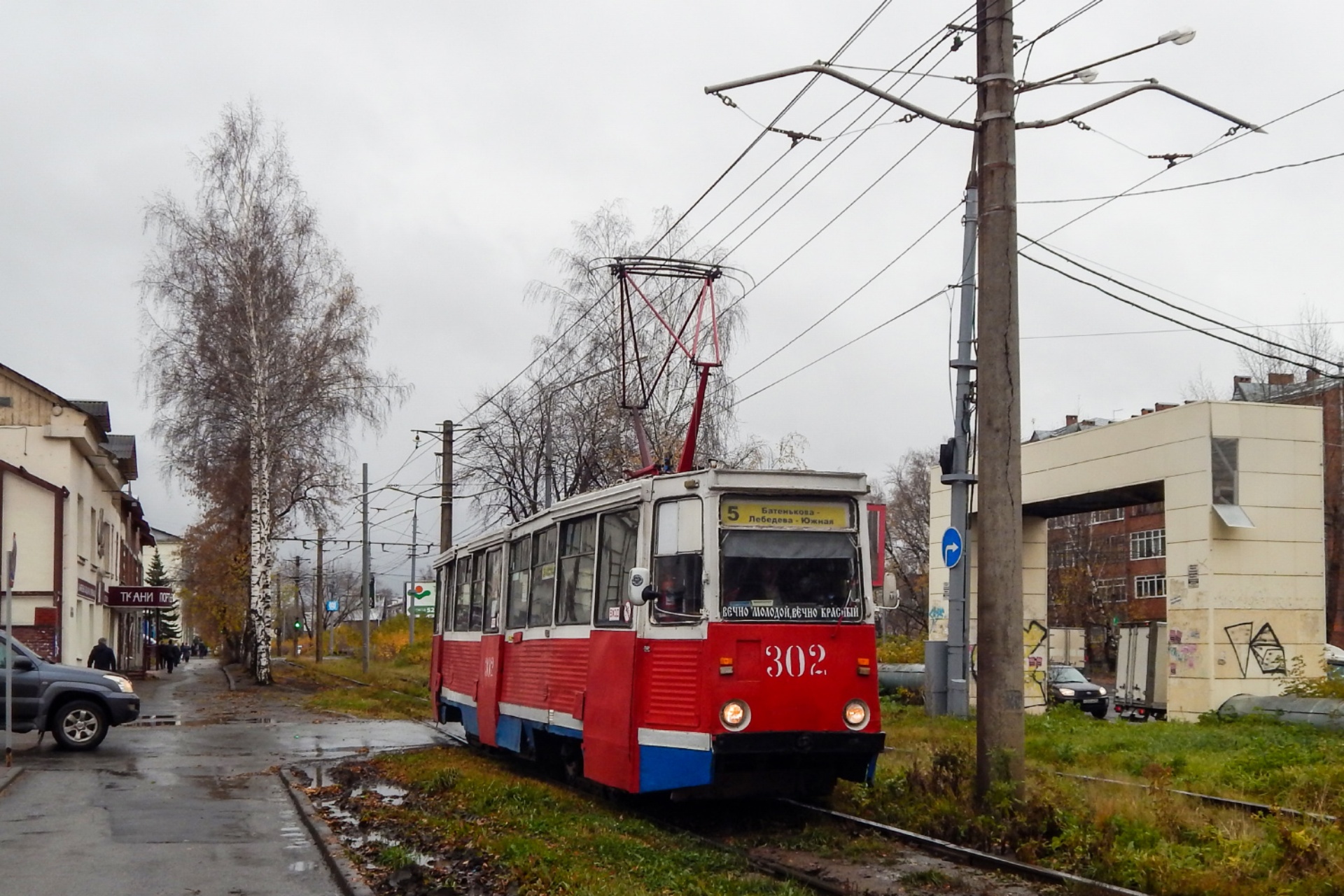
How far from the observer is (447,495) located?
119 feet

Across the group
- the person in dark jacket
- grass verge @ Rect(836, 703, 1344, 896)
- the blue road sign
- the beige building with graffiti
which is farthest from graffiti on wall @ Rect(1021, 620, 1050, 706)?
the person in dark jacket

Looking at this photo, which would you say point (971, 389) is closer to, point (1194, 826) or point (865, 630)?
point (865, 630)

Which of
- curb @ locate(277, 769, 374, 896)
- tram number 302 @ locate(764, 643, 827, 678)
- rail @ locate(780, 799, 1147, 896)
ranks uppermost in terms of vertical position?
tram number 302 @ locate(764, 643, 827, 678)

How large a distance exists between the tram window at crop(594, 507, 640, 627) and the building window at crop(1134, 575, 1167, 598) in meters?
71.3

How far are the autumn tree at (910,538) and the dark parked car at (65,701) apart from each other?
183ft

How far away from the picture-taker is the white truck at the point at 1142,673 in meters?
32.6

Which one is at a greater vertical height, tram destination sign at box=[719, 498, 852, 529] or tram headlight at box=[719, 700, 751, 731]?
tram destination sign at box=[719, 498, 852, 529]

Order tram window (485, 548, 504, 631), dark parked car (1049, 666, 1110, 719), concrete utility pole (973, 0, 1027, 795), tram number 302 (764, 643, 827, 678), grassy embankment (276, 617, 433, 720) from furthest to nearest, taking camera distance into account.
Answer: dark parked car (1049, 666, 1110, 719) < grassy embankment (276, 617, 433, 720) < tram window (485, 548, 504, 631) < tram number 302 (764, 643, 827, 678) < concrete utility pole (973, 0, 1027, 795)

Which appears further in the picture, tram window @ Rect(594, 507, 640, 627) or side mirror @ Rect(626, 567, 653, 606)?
tram window @ Rect(594, 507, 640, 627)

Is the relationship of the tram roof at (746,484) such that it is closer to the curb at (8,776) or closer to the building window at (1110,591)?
the curb at (8,776)

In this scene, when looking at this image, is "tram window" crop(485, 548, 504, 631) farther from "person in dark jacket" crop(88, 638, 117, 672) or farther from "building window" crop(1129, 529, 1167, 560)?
"building window" crop(1129, 529, 1167, 560)

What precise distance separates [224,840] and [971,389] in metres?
12.4

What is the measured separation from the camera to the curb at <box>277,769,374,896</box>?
908 cm

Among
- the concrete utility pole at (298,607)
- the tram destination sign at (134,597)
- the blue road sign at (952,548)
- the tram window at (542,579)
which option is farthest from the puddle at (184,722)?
the concrete utility pole at (298,607)
